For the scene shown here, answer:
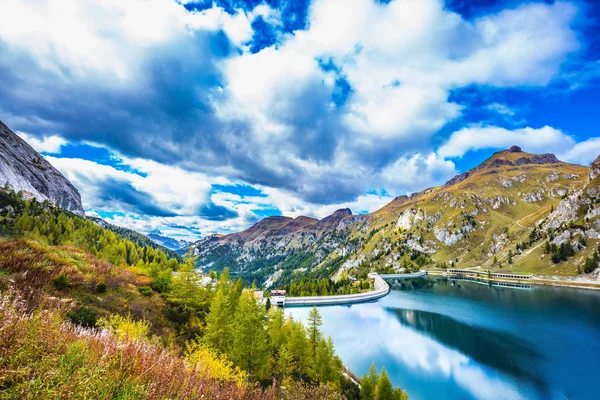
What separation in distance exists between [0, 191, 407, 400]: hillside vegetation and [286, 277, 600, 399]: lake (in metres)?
19.0

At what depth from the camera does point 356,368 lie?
2153 inches

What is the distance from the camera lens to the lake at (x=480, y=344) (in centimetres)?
4531

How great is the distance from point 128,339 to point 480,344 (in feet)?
267

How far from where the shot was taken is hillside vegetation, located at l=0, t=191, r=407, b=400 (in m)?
4.69

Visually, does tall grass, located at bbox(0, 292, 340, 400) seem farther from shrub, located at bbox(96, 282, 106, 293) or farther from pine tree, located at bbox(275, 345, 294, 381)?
pine tree, located at bbox(275, 345, 294, 381)

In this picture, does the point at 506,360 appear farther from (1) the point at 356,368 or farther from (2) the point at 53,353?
(2) the point at 53,353

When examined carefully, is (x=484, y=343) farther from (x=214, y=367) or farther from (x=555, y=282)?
(x=555, y=282)

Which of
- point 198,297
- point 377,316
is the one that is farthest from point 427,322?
point 198,297

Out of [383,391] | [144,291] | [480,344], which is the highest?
[144,291]

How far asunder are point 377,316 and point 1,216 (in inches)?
6342

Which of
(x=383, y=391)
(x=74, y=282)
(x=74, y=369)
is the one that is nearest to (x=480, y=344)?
(x=383, y=391)

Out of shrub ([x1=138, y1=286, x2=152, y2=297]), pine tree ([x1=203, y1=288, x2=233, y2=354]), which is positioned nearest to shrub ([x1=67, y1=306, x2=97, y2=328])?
shrub ([x1=138, y1=286, x2=152, y2=297])

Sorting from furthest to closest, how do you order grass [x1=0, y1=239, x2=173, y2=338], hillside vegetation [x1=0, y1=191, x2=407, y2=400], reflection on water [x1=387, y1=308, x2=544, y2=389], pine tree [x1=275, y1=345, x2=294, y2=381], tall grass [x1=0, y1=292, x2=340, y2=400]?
reflection on water [x1=387, y1=308, x2=544, y2=389]
pine tree [x1=275, y1=345, x2=294, y2=381]
grass [x1=0, y1=239, x2=173, y2=338]
hillside vegetation [x1=0, y1=191, x2=407, y2=400]
tall grass [x1=0, y1=292, x2=340, y2=400]

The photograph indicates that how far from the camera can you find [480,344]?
64875 millimetres
